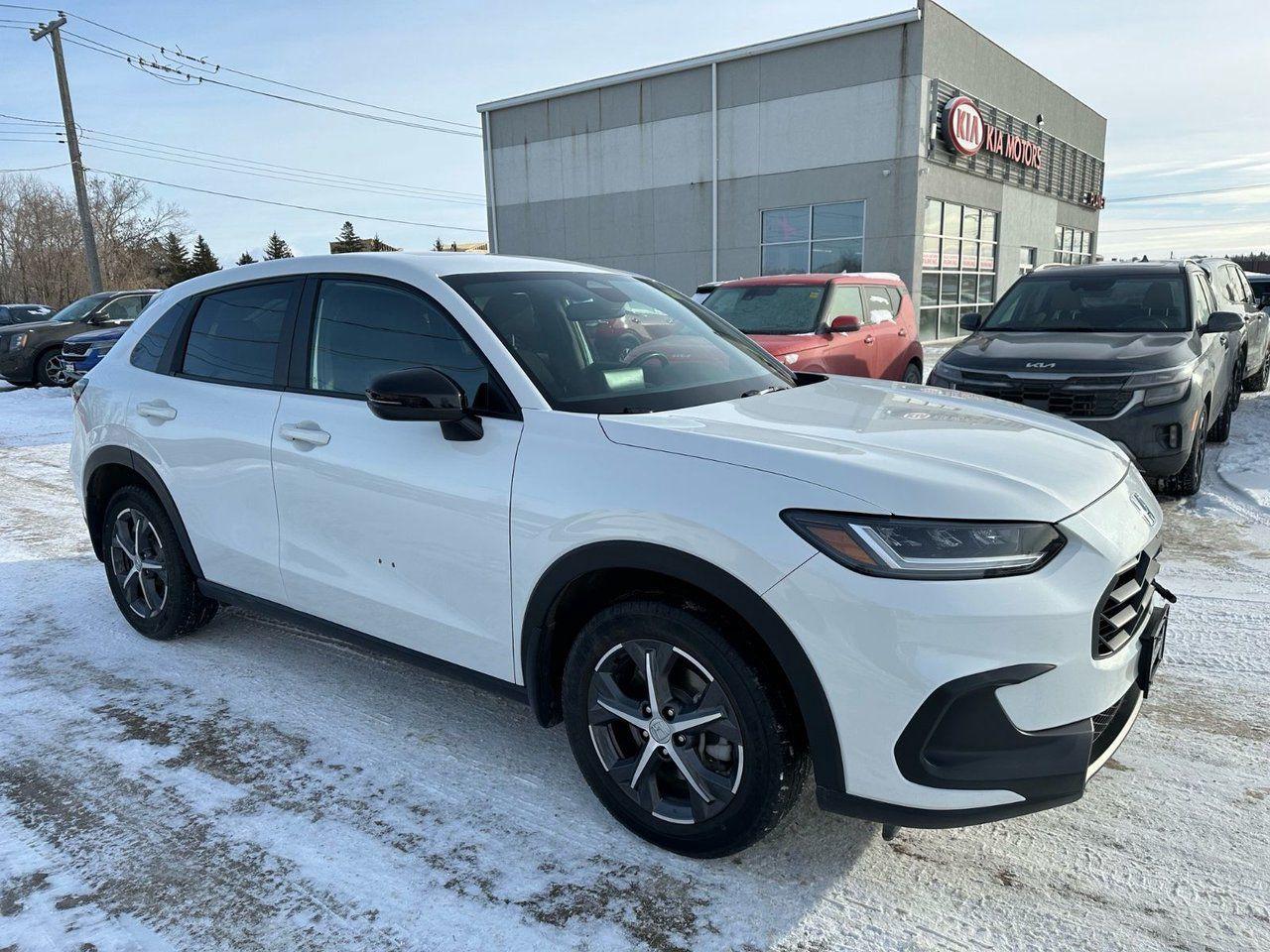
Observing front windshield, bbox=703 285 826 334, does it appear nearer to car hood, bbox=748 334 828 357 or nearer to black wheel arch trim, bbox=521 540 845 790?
car hood, bbox=748 334 828 357

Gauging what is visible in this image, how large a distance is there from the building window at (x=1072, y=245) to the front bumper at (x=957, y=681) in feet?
98.0

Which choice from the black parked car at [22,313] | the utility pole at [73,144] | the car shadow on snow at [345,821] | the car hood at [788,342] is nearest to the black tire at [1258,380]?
the car hood at [788,342]

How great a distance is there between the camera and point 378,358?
3.21 meters

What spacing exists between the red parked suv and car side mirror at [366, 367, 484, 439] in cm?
562

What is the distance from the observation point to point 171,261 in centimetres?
6550

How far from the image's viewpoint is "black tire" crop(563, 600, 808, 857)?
228 cm

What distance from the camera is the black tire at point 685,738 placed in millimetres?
2275

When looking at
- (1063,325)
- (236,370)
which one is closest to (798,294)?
(1063,325)

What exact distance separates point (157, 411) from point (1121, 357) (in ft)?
19.8

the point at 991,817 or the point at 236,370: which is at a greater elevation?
the point at 236,370

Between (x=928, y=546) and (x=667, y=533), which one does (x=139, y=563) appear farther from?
(x=928, y=546)

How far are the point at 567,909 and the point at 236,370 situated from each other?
258cm

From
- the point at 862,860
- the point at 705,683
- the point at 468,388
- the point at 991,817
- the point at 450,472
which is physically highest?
the point at 468,388

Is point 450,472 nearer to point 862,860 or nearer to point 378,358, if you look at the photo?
point 378,358
